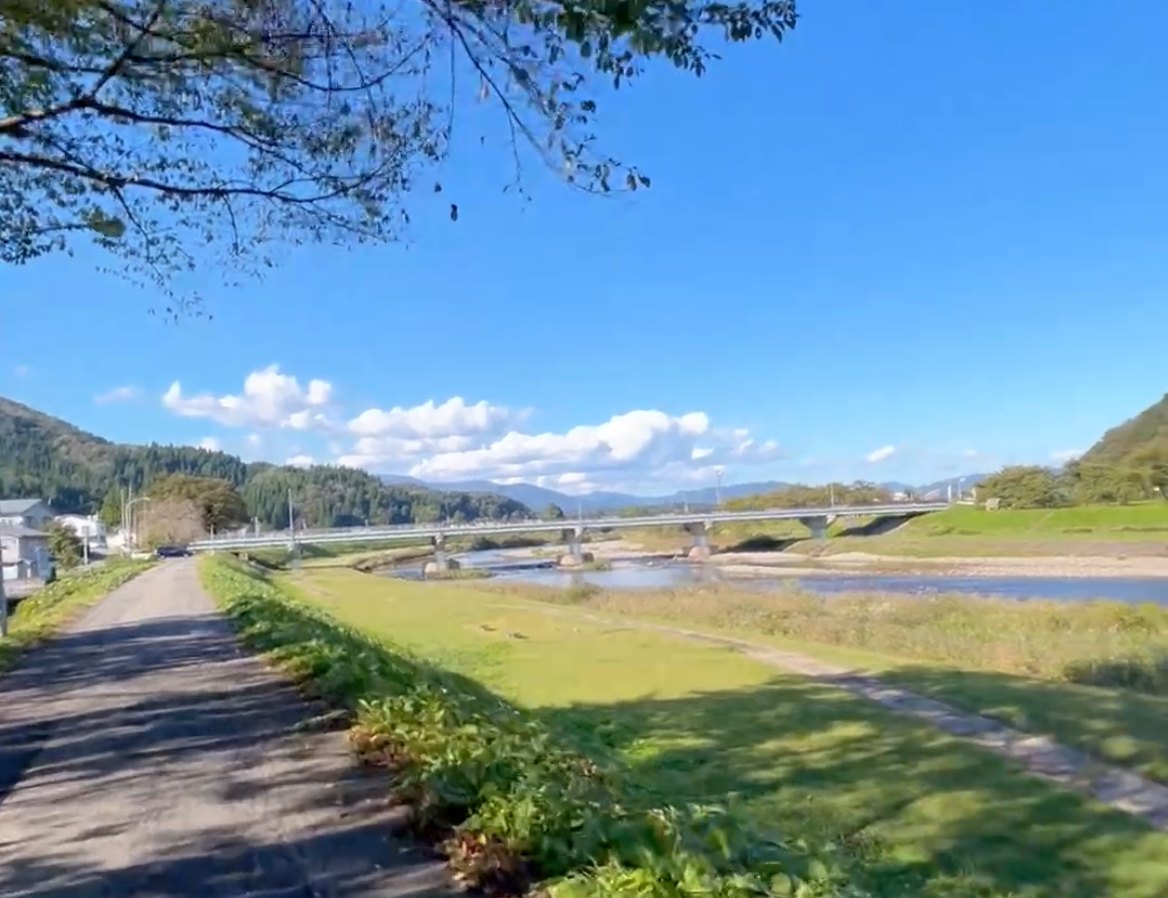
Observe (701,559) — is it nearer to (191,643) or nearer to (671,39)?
(191,643)

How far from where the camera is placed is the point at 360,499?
151 meters

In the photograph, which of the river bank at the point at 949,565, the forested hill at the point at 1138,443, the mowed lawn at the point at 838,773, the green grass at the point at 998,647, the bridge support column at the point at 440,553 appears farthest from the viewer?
the forested hill at the point at 1138,443

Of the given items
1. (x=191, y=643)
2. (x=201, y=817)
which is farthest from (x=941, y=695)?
(x=201, y=817)

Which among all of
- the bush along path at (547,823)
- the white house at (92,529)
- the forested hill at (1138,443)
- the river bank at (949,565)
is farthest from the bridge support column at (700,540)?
the bush along path at (547,823)

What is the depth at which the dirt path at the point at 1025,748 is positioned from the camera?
1022 cm

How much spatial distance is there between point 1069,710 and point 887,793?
194 inches

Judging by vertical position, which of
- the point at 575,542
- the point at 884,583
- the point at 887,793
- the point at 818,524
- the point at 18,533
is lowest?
the point at 884,583

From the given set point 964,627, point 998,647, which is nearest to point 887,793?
point 998,647

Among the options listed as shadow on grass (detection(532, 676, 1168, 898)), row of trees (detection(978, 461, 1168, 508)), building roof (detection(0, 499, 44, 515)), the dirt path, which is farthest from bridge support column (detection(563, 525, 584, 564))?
shadow on grass (detection(532, 676, 1168, 898))

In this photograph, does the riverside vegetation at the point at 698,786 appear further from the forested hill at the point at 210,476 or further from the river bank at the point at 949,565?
the forested hill at the point at 210,476

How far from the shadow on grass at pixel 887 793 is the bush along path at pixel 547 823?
3.11 ft

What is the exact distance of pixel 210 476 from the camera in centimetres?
13200

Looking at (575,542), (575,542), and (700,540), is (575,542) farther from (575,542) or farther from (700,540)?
(700,540)

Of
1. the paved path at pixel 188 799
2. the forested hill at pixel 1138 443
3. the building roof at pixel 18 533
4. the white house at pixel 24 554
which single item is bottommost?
the paved path at pixel 188 799
